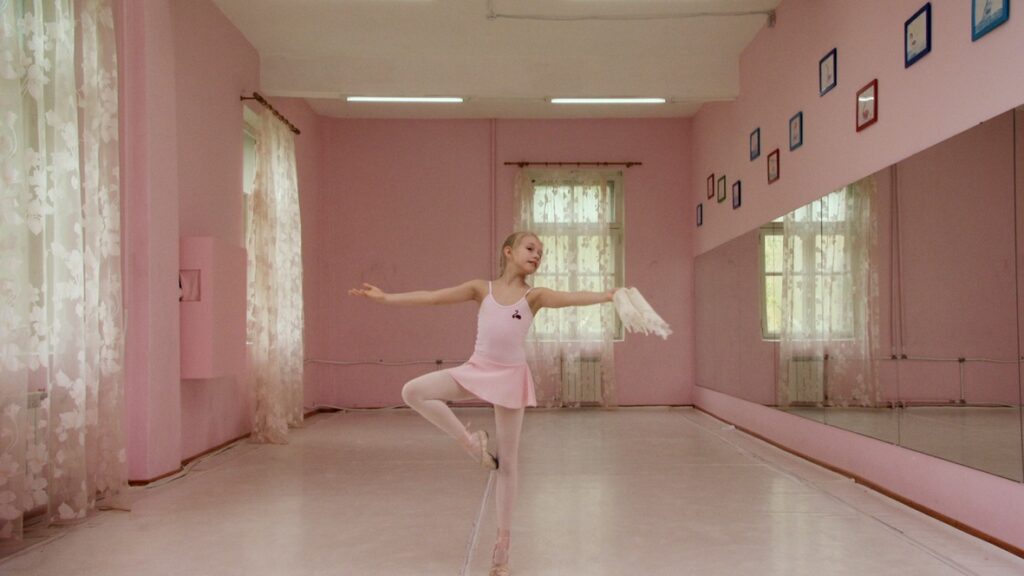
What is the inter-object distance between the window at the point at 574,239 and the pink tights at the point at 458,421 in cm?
614

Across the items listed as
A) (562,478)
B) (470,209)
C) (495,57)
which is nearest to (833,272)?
(562,478)

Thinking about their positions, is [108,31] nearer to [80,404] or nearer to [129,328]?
[129,328]

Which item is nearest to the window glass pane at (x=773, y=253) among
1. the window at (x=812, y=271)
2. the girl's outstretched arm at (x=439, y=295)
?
the window at (x=812, y=271)

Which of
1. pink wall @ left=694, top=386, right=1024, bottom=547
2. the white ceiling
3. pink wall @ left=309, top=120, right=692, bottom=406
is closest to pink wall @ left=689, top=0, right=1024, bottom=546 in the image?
pink wall @ left=694, top=386, right=1024, bottom=547

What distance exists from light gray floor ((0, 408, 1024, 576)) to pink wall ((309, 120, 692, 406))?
328 cm

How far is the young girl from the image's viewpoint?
2891 mm

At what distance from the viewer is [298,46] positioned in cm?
700

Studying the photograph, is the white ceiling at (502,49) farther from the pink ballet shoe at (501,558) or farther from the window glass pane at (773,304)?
the pink ballet shoe at (501,558)

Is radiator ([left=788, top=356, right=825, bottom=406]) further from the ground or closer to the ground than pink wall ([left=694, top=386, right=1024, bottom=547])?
further from the ground

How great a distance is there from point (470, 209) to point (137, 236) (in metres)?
5.14

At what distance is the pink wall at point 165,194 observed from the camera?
466 centimetres

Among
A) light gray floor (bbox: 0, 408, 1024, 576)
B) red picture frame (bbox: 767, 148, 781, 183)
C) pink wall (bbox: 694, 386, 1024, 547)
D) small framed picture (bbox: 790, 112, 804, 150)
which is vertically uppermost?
small framed picture (bbox: 790, 112, 804, 150)

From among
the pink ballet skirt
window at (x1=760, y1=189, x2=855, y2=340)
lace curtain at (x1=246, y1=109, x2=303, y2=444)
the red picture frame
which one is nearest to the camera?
the pink ballet skirt

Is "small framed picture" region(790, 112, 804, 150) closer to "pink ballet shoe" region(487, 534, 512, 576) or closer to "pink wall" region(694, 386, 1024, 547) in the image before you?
"pink wall" region(694, 386, 1024, 547)
